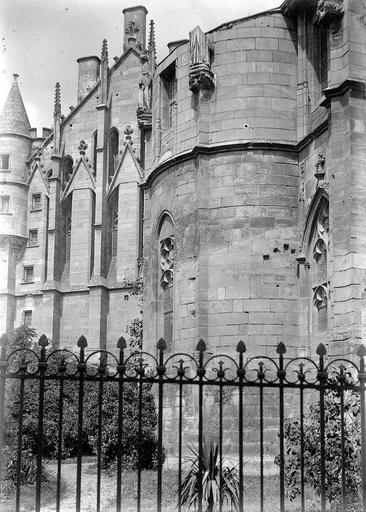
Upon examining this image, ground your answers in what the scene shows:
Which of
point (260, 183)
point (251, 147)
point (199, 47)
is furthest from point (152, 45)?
Answer: point (260, 183)

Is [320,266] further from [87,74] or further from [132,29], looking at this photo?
[87,74]

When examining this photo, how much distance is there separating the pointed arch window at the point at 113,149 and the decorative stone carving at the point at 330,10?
22189mm

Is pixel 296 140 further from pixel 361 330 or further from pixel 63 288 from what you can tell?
pixel 63 288

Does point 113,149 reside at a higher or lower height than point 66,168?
higher

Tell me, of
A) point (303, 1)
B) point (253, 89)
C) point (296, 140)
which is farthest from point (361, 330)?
point (303, 1)

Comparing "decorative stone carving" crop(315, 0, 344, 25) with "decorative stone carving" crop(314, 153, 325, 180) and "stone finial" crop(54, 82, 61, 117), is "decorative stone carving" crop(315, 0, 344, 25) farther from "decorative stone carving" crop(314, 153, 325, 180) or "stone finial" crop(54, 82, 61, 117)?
"stone finial" crop(54, 82, 61, 117)

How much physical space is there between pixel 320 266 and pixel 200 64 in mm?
5656

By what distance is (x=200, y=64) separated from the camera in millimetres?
17953

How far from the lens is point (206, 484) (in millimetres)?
9781

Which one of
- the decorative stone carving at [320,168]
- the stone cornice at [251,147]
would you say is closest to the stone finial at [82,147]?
the stone cornice at [251,147]

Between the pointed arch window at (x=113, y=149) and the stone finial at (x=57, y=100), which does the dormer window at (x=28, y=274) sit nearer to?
the pointed arch window at (x=113, y=149)

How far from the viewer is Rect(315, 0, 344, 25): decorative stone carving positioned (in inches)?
601

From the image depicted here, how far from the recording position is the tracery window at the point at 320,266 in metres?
16.1

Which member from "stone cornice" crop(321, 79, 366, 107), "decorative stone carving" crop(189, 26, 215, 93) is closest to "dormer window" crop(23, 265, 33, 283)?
"decorative stone carving" crop(189, 26, 215, 93)
